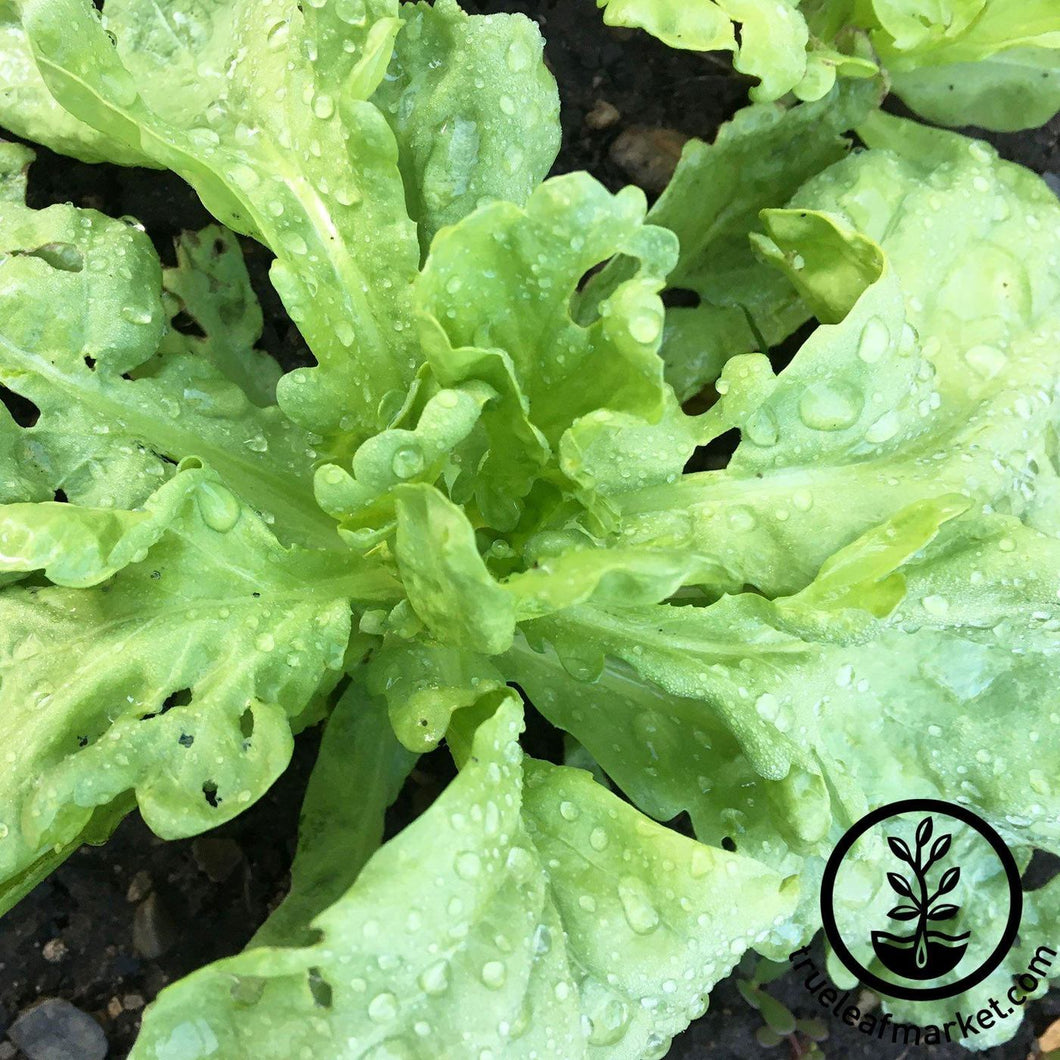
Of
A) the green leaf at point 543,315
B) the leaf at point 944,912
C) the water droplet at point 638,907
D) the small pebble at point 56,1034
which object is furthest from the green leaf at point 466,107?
the small pebble at point 56,1034

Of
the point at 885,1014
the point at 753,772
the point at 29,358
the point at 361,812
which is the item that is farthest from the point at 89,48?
the point at 885,1014

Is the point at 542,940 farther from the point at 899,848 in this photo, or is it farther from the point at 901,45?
the point at 901,45

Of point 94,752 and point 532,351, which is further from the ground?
point 532,351

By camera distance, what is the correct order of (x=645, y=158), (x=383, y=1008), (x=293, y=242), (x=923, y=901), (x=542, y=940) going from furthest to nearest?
(x=645, y=158)
(x=923, y=901)
(x=293, y=242)
(x=542, y=940)
(x=383, y=1008)

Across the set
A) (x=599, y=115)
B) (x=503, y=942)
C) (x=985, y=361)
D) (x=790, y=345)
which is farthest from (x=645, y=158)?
(x=503, y=942)

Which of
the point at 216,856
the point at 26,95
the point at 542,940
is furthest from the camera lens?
the point at 216,856

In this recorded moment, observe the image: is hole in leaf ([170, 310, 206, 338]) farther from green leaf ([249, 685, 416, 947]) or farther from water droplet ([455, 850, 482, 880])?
water droplet ([455, 850, 482, 880])

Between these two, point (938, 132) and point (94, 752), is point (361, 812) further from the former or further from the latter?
point (938, 132)
